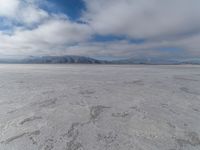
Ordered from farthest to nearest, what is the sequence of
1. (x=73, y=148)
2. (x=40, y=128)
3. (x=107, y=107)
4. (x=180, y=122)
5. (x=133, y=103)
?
(x=133, y=103) < (x=107, y=107) < (x=180, y=122) < (x=40, y=128) < (x=73, y=148)

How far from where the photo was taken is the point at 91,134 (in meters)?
2.14

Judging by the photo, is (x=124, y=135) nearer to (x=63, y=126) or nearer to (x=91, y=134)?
(x=91, y=134)

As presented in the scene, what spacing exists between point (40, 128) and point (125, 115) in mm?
1817

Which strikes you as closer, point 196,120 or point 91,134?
point 91,134

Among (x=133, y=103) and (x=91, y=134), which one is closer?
(x=91, y=134)

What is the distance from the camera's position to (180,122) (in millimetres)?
2566

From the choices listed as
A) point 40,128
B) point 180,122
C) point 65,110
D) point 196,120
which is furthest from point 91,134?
point 196,120

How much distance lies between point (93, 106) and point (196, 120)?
240 centimetres

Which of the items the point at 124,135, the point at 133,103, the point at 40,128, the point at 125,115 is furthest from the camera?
the point at 133,103

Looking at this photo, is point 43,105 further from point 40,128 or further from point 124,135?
point 124,135

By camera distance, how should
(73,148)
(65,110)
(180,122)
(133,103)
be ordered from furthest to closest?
(133,103), (65,110), (180,122), (73,148)

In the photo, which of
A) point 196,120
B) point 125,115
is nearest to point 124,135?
point 125,115

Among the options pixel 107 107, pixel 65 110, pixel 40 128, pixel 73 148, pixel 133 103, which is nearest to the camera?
pixel 73 148

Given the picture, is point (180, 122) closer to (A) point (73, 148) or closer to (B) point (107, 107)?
(B) point (107, 107)
